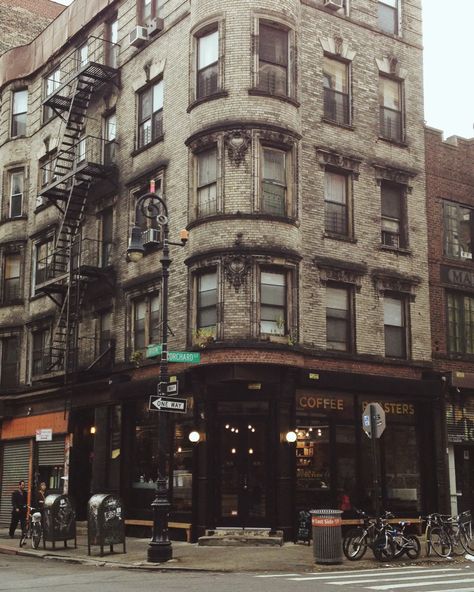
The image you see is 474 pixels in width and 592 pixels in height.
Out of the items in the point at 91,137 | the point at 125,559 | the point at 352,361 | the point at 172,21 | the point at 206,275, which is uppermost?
the point at 172,21

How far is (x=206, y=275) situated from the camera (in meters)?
23.2

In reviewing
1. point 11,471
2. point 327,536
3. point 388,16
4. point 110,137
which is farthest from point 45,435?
point 388,16

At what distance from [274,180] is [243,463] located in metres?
7.97

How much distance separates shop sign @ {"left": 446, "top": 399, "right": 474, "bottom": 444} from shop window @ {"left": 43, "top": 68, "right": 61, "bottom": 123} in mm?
19399

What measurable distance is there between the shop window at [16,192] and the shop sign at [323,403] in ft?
56.5

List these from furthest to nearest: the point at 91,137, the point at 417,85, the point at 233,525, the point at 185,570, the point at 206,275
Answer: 1. the point at 91,137
2. the point at 417,85
3. the point at 206,275
4. the point at 233,525
5. the point at 185,570

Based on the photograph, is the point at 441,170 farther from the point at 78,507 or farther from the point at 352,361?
the point at 78,507

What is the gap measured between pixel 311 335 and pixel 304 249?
2.51m

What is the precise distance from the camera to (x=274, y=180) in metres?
23.5

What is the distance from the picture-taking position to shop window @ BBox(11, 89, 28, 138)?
36031mm

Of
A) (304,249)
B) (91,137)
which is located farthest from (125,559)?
(91,137)

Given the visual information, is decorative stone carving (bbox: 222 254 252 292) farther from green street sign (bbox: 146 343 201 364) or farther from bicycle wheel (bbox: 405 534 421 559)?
bicycle wheel (bbox: 405 534 421 559)

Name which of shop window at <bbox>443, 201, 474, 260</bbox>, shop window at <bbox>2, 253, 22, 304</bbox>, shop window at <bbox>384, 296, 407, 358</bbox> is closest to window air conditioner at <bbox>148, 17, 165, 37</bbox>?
shop window at <bbox>443, 201, 474, 260</bbox>

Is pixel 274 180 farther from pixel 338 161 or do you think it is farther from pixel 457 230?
pixel 457 230
